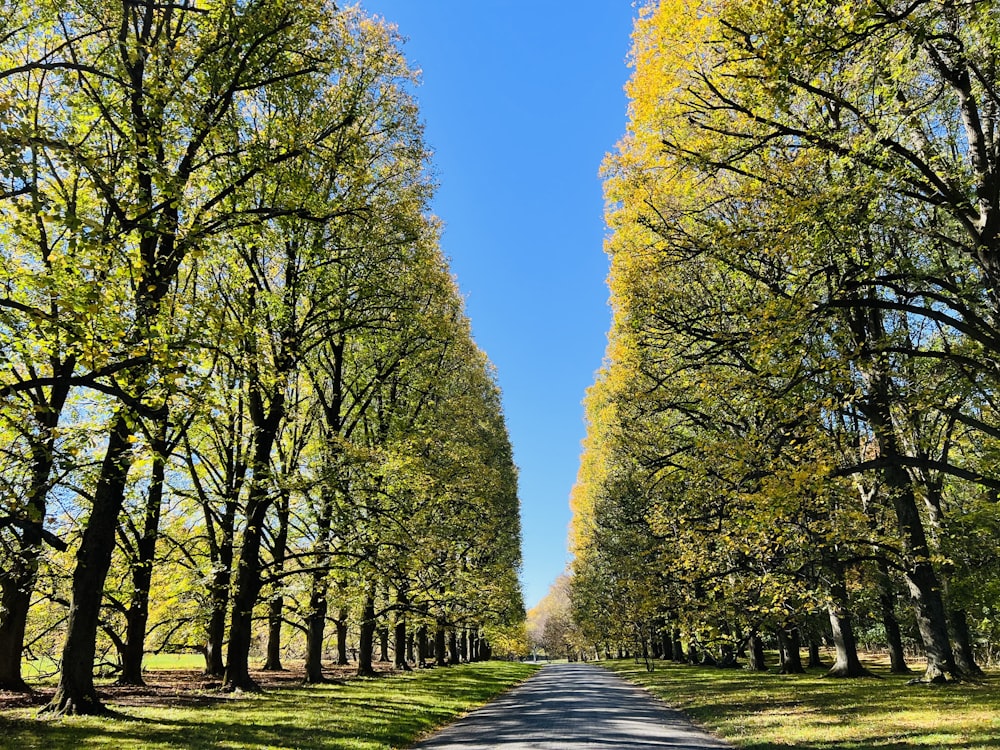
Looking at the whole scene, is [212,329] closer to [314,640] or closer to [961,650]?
[314,640]

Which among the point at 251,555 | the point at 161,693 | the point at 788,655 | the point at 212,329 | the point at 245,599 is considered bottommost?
the point at 788,655

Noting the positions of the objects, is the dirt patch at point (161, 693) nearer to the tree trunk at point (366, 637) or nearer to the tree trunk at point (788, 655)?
the tree trunk at point (366, 637)

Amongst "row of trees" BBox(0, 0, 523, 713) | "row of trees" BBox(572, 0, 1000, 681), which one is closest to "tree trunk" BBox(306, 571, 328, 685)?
"row of trees" BBox(0, 0, 523, 713)

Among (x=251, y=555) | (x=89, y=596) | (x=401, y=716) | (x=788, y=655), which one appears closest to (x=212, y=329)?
(x=89, y=596)

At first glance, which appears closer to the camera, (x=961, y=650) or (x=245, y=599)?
(x=245, y=599)

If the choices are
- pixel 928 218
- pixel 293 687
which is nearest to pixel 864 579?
pixel 928 218

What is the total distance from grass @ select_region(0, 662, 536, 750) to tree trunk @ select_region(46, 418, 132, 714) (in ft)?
1.53

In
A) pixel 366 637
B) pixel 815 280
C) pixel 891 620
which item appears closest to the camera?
pixel 815 280

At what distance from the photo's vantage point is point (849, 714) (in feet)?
41.9

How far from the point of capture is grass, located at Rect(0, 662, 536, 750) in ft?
31.6

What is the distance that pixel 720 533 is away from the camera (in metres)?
16.6

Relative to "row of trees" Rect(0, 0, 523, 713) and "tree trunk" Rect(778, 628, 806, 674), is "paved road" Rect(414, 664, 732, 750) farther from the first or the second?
"tree trunk" Rect(778, 628, 806, 674)

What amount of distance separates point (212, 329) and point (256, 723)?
27.0 feet

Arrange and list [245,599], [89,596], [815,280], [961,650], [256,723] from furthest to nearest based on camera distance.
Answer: [961,650] < [245,599] < [815,280] < [256,723] < [89,596]
